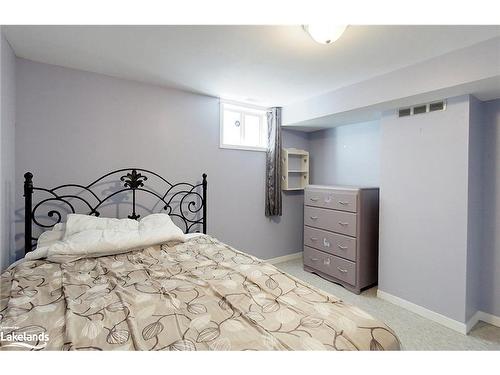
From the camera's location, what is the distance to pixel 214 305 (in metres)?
1.05

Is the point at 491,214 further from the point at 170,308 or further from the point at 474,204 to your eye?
the point at 170,308

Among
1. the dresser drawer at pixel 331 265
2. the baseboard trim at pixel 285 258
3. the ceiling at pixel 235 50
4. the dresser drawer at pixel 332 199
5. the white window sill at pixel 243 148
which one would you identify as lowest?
the baseboard trim at pixel 285 258

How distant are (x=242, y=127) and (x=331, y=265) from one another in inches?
83.9

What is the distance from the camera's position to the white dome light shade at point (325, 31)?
1.42m

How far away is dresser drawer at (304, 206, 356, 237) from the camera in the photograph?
263 cm

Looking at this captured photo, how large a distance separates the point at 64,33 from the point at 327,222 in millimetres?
2973

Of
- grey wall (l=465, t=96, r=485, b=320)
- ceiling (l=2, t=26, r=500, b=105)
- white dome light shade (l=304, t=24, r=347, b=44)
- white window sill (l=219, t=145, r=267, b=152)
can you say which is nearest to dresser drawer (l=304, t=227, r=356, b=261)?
grey wall (l=465, t=96, r=485, b=320)

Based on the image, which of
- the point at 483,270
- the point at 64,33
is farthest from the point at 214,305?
the point at 483,270

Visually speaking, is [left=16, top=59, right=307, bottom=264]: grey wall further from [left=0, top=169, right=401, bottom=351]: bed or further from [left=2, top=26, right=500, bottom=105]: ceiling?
[left=0, top=169, right=401, bottom=351]: bed

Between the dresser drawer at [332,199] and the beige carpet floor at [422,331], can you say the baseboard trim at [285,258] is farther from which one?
the beige carpet floor at [422,331]

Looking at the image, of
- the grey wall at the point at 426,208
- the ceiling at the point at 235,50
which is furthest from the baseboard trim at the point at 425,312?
the ceiling at the point at 235,50

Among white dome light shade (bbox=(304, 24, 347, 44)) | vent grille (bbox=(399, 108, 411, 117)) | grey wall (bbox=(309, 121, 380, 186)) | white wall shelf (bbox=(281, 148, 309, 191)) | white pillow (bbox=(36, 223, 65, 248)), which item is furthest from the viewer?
white wall shelf (bbox=(281, 148, 309, 191))

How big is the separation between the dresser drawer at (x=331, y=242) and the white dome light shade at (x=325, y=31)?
6.53ft

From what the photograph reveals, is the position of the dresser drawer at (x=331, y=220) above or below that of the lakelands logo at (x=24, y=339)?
above
